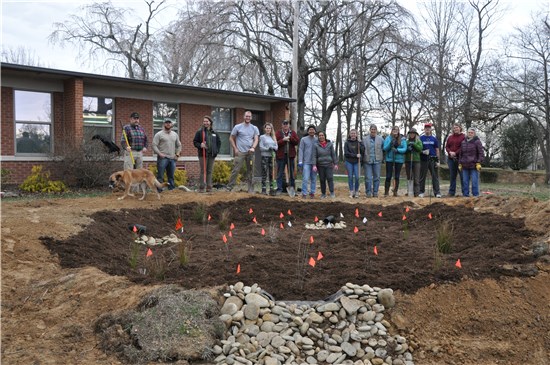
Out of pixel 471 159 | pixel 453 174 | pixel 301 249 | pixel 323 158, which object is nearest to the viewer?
pixel 301 249

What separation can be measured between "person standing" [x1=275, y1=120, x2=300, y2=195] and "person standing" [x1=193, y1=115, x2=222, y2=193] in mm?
1570

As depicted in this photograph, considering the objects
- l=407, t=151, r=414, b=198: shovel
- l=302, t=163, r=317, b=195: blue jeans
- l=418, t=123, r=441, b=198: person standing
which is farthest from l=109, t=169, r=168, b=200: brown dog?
l=418, t=123, r=441, b=198: person standing

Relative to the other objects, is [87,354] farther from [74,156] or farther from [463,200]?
[74,156]

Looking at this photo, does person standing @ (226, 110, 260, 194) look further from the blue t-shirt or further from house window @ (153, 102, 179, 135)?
house window @ (153, 102, 179, 135)

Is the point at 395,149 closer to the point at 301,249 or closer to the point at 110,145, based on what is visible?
the point at 301,249

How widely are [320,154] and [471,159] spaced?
3.53 meters

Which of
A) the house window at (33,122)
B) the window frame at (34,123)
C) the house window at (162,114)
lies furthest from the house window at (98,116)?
the house window at (162,114)

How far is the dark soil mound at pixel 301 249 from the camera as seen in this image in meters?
5.22

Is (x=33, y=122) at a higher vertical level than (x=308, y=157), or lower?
higher

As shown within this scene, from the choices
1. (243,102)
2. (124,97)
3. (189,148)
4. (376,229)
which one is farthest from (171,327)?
(243,102)

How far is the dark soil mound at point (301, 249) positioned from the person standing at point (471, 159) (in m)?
2.80

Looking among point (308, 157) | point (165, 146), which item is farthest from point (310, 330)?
point (165, 146)

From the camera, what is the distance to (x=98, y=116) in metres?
15.4

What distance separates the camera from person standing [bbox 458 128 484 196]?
39.2 ft
